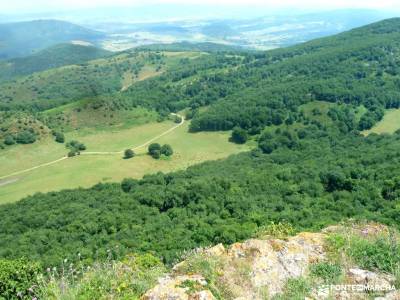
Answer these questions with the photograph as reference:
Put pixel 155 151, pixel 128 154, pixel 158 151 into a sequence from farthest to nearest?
pixel 158 151 → pixel 155 151 → pixel 128 154

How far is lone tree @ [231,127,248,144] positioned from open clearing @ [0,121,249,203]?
3.15 metres

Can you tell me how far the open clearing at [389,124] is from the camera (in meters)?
135

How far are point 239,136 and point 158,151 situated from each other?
30.2 metres

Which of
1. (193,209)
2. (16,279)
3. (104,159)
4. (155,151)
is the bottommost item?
(104,159)

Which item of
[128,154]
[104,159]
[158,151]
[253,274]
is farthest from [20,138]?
[253,274]

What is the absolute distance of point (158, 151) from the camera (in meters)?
117

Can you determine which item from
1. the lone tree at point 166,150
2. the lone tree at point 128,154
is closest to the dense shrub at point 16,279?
the lone tree at point 128,154

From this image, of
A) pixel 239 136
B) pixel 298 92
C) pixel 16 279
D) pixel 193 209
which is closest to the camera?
pixel 16 279

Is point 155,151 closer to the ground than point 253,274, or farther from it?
closer to the ground

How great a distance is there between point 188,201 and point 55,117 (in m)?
94.8

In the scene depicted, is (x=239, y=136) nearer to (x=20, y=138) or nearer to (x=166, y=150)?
(x=166, y=150)

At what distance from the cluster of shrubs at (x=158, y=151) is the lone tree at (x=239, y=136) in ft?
83.6

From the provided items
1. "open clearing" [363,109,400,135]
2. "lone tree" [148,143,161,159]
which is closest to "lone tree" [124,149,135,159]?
"lone tree" [148,143,161,159]

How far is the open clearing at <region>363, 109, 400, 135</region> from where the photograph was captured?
443 feet
